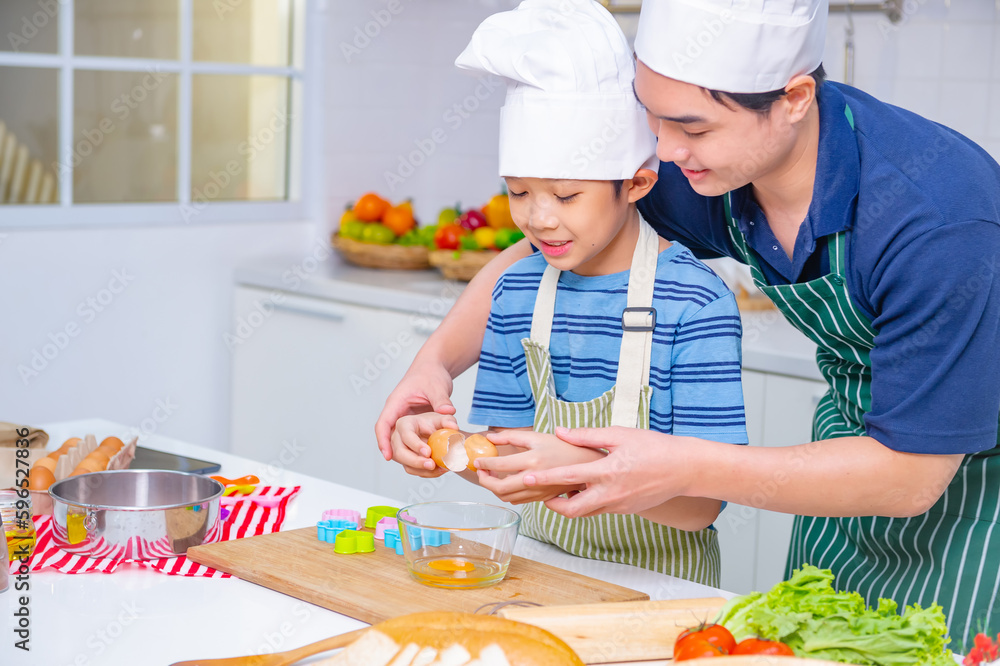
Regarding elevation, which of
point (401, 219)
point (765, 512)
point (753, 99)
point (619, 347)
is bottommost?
point (765, 512)

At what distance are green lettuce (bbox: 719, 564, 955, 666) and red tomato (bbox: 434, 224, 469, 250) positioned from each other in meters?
2.09

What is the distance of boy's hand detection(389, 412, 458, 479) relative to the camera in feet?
4.03

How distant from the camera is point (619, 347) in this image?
1.34 m

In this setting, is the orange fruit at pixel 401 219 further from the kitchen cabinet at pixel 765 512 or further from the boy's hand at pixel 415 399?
the boy's hand at pixel 415 399

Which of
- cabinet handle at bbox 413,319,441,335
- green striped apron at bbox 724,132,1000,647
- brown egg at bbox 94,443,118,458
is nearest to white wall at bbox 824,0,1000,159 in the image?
cabinet handle at bbox 413,319,441,335

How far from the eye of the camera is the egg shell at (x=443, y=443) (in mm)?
1180

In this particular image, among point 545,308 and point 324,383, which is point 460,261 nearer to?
point 324,383

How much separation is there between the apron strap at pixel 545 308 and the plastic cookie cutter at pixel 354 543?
33 centimetres

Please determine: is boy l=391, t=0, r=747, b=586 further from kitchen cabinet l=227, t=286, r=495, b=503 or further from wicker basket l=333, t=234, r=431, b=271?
wicker basket l=333, t=234, r=431, b=271

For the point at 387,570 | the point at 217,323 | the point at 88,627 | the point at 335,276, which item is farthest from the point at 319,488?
the point at 217,323

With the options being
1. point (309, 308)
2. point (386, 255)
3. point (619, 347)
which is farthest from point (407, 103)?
point (619, 347)

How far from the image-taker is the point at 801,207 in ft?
3.95

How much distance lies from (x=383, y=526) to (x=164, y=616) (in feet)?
0.93

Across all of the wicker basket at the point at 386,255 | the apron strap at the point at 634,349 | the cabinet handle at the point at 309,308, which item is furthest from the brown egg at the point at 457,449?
the wicker basket at the point at 386,255
